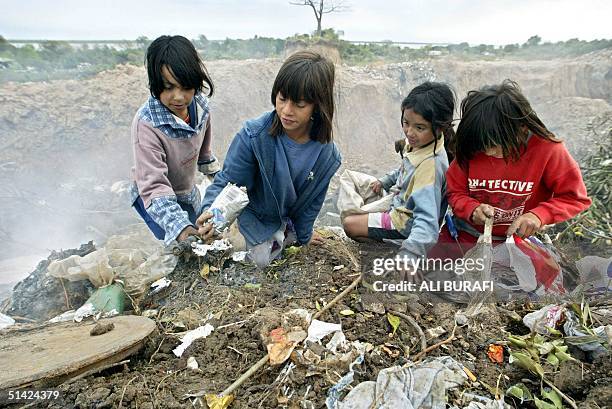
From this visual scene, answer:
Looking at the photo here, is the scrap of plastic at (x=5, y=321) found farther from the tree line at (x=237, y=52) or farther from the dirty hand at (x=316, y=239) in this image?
the tree line at (x=237, y=52)

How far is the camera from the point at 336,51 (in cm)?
1320

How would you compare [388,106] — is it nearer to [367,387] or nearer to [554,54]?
[554,54]

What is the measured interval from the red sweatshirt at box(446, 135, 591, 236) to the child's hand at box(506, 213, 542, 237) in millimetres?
40

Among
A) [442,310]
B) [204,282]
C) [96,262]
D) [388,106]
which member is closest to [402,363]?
[442,310]

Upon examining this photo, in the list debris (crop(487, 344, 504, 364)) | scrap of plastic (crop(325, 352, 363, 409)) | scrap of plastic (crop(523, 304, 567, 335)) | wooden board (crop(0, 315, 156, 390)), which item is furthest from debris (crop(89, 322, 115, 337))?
scrap of plastic (crop(523, 304, 567, 335))

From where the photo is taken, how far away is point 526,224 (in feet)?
6.84

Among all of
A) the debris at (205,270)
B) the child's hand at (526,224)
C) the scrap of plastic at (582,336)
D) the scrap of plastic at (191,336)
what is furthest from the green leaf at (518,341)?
the debris at (205,270)

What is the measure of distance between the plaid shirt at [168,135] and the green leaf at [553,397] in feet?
5.74

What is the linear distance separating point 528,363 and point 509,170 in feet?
3.32

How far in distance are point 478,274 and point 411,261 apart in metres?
0.33

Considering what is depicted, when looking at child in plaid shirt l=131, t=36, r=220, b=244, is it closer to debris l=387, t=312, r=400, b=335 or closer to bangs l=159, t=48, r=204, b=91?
bangs l=159, t=48, r=204, b=91

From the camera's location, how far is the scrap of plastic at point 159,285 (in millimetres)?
2533

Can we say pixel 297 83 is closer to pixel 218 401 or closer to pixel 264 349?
pixel 264 349

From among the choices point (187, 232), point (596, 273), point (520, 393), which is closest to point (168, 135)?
point (187, 232)
